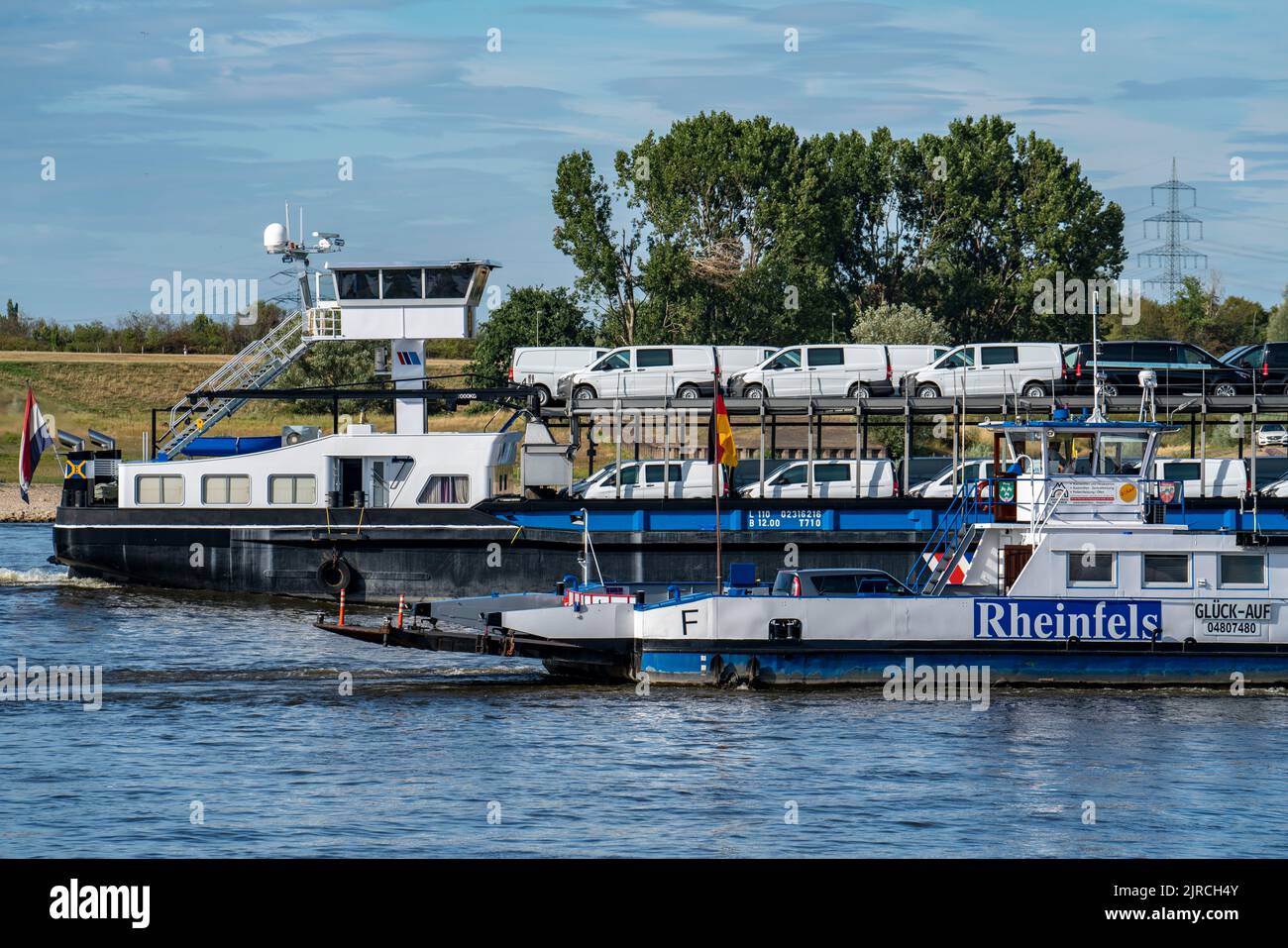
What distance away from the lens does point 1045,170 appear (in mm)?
91812

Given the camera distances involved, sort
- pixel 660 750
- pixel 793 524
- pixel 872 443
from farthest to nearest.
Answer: pixel 872 443 < pixel 793 524 < pixel 660 750

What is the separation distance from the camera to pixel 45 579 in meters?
46.7

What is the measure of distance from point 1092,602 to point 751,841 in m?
10.9

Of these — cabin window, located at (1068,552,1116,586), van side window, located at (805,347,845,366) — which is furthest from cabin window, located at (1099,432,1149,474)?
van side window, located at (805,347,845,366)

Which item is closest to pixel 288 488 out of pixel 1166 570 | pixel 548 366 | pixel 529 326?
pixel 548 366

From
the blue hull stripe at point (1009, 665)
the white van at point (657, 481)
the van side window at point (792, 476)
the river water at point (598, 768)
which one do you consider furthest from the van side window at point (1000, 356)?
the river water at point (598, 768)

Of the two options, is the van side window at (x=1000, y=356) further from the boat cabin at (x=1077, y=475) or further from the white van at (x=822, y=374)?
the boat cabin at (x=1077, y=475)

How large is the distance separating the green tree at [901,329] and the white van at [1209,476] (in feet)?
142

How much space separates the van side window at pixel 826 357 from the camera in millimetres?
42562

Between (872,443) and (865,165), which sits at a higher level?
(865,165)

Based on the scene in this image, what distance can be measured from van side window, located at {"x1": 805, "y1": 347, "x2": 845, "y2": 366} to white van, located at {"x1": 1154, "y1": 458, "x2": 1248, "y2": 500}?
8.67 meters

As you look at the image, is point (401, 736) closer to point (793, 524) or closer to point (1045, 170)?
point (793, 524)

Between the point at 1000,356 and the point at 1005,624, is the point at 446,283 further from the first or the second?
the point at 1005,624
